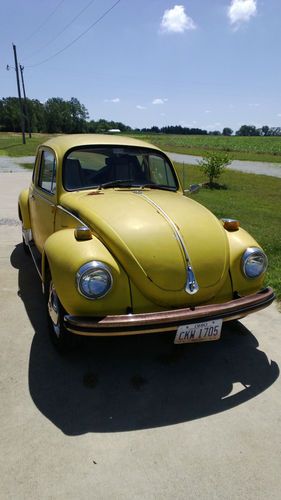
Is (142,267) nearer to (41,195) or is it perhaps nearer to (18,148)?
(41,195)

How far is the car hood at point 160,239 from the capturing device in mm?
2750

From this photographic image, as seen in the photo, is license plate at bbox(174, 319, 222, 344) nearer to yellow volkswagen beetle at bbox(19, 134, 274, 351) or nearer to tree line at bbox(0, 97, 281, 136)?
yellow volkswagen beetle at bbox(19, 134, 274, 351)

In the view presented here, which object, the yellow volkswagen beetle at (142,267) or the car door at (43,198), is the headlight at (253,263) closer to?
the yellow volkswagen beetle at (142,267)

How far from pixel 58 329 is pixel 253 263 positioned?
5.45 ft

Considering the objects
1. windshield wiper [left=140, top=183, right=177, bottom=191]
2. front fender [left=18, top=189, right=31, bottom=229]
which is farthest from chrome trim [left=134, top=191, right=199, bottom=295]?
front fender [left=18, top=189, right=31, bottom=229]

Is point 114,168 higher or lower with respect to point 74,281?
higher

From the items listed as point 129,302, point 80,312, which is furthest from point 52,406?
point 129,302

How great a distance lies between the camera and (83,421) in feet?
8.04

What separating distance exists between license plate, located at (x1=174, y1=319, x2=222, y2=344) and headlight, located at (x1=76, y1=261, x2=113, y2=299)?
23.2 inches

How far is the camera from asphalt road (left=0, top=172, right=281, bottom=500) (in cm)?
203

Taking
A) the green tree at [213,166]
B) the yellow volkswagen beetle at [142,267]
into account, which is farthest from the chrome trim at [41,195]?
the green tree at [213,166]

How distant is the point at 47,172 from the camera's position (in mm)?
4281

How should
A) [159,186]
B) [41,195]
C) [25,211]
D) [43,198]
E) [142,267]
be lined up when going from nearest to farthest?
[142,267]
[159,186]
[43,198]
[41,195]
[25,211]

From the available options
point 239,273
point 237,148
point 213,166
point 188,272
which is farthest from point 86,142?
point 237,148
